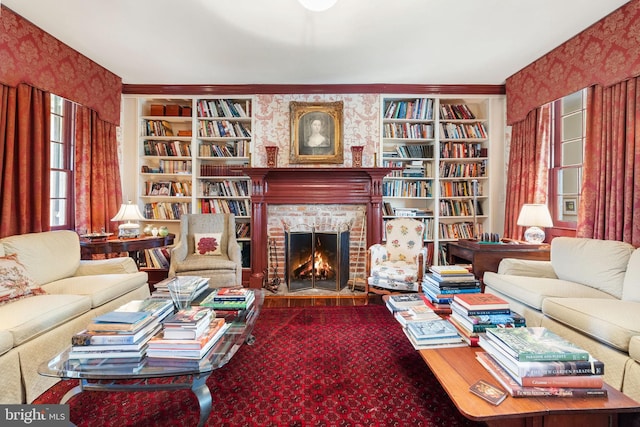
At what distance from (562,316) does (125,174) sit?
4.80 metres

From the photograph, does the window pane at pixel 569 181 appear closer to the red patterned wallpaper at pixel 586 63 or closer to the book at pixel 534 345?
the red patterned wallpaper at pixel 586 63

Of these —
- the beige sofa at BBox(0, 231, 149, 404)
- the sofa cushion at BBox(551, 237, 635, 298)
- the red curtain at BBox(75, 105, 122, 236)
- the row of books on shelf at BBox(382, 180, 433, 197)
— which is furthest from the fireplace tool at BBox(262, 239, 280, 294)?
the sofa cushion at BBox(551, 237, 635, 298)

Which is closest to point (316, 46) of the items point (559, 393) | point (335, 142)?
point (335, 142)

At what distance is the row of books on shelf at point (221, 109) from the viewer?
3.94m

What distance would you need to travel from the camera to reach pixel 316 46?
2.94 meters

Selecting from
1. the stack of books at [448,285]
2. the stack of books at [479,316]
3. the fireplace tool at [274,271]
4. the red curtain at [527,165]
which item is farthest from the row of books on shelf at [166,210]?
the red curtain at [527,165]

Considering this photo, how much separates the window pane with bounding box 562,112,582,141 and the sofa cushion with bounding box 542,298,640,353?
2.11 metres

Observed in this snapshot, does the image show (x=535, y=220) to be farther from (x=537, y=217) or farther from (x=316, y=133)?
(x=316, y=133)

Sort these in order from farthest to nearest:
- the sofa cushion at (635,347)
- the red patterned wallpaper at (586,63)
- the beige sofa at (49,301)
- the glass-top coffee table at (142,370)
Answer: the red patterned wallpaper at (586,63), the beige sofa at (49,301), the sofa cushion at (635,347), the glass-top coffee table at (142,370)

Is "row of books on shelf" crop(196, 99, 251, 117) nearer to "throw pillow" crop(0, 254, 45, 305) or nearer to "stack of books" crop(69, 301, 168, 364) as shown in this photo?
"throw pillow" crop(0, 254, 45, 305)

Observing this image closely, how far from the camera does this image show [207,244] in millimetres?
3434

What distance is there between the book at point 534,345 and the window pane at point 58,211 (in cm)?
414

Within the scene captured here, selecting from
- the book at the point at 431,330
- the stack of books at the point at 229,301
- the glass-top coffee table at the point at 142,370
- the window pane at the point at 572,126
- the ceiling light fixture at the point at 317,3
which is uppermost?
the ceiling light fixture at the point at 317,3

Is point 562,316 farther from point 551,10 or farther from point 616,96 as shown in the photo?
point 551,10
